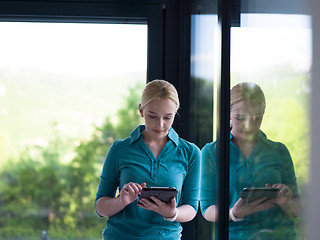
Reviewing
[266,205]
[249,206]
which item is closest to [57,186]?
[249,206]

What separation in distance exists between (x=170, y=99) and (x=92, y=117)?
98cm

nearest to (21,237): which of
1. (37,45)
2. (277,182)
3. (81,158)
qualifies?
(81,158)

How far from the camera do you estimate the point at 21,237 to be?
2625 mm

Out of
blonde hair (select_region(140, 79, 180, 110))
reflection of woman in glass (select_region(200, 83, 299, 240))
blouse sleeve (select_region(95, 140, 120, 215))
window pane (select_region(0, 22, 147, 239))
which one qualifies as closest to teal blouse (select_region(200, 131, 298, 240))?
reflection of woman in glass (select_region(200, 83, 299, 240))

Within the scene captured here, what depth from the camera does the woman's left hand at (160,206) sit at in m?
1.69

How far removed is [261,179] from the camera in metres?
1.22

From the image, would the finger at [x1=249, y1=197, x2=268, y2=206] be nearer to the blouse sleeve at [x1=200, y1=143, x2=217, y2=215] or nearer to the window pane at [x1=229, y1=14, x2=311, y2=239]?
the window pane at [x1=229, y1=14, x2=311, y2=239]

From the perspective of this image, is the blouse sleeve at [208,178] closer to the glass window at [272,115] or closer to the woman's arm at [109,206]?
the glass window at [272,115]

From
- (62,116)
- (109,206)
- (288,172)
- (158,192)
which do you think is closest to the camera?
(288,172)

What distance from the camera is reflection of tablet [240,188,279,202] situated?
1.14 metres

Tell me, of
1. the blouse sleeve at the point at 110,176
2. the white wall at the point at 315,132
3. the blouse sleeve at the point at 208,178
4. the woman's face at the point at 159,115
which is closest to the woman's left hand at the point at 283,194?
the white wall at the point at 315,132

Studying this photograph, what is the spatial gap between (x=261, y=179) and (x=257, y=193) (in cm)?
5

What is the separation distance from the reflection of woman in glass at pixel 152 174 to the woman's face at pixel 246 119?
382mm

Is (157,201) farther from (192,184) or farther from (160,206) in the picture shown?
(192,184)
